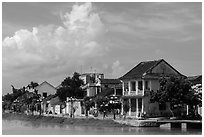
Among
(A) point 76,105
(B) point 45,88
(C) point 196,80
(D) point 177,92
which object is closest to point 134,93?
(C) point 196,80

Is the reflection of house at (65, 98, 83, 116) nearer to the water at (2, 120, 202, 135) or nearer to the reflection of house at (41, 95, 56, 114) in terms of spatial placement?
the reflection of house at (41, 95, 56, 114)

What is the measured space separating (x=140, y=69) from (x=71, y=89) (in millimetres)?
14707

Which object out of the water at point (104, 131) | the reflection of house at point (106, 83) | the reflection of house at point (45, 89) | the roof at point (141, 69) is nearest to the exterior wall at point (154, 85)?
the roof at point (141, 69)

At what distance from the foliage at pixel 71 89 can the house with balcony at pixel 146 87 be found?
13.8m

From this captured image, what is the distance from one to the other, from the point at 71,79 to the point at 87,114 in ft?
38.5

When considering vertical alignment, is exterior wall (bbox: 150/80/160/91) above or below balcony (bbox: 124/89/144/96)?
above

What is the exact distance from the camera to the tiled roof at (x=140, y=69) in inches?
1439

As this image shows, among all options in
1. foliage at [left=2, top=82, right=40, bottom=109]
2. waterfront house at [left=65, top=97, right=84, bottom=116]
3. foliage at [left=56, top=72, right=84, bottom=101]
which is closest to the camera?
waterfront house at [left=65, top=97, right=84, bottom=116]

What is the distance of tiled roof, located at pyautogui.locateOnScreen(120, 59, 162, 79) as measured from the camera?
120 ft

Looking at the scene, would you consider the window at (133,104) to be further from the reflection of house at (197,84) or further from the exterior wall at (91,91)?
the exterior wall at (91,91)

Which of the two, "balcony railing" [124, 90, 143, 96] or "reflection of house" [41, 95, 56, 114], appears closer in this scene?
→ "balcony railing" [124, 90, 143, 96]

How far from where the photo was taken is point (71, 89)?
5062 centimetres

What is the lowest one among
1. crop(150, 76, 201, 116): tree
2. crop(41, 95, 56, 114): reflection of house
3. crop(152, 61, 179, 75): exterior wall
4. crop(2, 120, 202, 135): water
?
crop(2, 120, 202, 135): water

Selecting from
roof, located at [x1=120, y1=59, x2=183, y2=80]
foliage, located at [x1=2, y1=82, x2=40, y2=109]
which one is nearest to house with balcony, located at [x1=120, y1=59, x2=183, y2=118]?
roof, located at [x1=120, y1=59, x2=183, y2=80]
